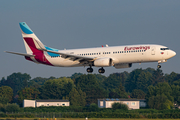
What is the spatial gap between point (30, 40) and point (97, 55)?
1747cm

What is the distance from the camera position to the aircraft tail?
83.4 m

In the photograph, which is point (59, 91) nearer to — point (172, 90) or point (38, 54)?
point (172, 90)

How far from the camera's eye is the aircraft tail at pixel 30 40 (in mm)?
83375

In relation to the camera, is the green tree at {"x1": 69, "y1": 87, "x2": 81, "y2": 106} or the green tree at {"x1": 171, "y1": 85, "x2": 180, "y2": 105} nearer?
the green tree at {"x1": 171, "y1": 85, "x2": 180, "y2": 105}

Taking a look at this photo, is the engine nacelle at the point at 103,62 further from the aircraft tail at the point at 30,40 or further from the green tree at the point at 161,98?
the green tree at the point at 161,98

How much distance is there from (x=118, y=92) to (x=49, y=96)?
37.8 metres

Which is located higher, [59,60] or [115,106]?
[59,60]

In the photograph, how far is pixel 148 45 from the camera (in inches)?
2899

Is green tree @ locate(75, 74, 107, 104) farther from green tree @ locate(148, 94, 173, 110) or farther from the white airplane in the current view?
the white airplane

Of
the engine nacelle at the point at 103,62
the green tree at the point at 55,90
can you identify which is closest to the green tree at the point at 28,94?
the green tree at the point at 55,90

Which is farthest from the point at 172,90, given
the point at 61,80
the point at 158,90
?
the point at 61,80

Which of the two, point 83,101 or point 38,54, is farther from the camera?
point 83,101

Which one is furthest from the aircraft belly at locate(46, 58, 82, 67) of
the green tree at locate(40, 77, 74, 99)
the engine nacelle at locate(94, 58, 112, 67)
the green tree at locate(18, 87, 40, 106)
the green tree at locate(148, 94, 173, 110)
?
the green tree at locate(40, 77, 74, 99)

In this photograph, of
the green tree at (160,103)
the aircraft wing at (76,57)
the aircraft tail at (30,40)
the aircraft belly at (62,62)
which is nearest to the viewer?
the aircraft wing at (76,57)
